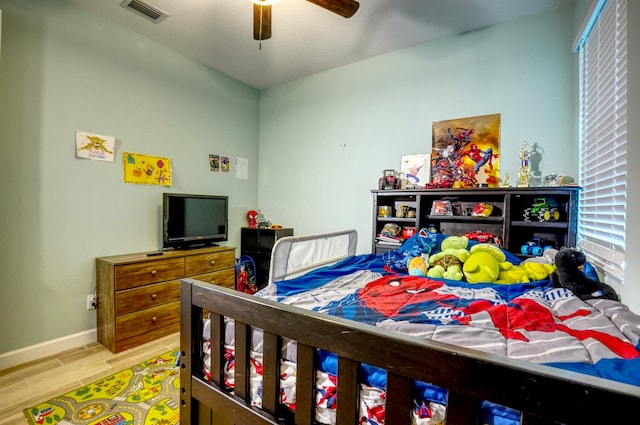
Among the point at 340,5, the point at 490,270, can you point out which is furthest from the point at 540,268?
the point at 340,5

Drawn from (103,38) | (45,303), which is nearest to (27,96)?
(103,38)

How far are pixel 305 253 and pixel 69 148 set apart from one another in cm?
208

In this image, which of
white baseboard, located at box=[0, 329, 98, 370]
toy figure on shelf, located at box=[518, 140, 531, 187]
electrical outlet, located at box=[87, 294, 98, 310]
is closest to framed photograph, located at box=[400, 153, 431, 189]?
toy figure on shelf, located at box=[518, 140, 531, 187]

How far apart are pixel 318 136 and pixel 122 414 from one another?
9.81 feet

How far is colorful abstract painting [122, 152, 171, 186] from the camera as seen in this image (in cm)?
264

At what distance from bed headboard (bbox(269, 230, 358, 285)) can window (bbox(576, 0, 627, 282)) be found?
1469 millimetres

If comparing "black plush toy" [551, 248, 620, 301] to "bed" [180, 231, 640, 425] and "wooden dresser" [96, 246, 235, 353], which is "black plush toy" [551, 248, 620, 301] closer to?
"bed" [180, 231, 640, 425]

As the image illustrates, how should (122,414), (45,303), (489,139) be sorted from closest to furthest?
(122,414) → (45,303) → (489,139)

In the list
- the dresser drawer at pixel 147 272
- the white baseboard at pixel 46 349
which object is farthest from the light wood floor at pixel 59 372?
the dresser drawer at pixel 147 272

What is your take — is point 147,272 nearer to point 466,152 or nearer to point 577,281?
point 577,281

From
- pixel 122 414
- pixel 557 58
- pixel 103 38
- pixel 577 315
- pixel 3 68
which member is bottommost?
pixel 122 414

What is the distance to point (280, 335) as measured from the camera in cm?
80

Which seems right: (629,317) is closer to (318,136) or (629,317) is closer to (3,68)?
(318,136)

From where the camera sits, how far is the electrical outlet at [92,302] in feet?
7.86
